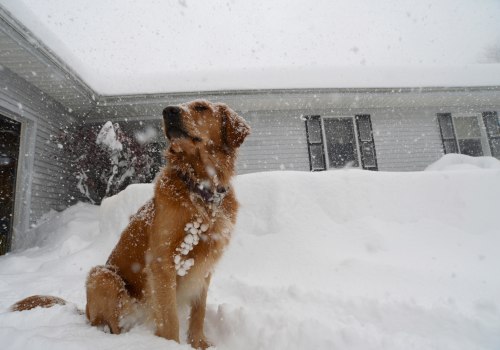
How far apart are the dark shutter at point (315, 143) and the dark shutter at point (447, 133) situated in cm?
439

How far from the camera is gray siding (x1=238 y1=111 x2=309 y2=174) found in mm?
9336

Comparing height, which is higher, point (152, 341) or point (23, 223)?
point (23, 223)

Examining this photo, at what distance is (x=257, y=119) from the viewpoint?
9.48 m

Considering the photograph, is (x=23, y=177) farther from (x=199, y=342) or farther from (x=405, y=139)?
(x=405, y=139)

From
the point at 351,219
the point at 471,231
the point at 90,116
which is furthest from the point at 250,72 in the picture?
the point at 471,231

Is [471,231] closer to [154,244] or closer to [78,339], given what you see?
[154,244]

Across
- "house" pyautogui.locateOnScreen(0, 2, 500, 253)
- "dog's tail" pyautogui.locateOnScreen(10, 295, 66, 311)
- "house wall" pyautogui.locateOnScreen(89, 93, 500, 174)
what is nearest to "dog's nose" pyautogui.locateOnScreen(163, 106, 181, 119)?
"dog's tail" pyautogui.locateOnScreen(10, 295, 66, 311)

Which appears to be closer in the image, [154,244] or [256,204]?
[154,244]

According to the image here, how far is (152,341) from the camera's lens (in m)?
1.45

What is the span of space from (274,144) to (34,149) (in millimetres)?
6488

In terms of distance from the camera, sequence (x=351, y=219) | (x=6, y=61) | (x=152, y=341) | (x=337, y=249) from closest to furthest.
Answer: (x=152, y=341)
(x=337, y=249)
(x=351, y=219)
(x=6, y=61)

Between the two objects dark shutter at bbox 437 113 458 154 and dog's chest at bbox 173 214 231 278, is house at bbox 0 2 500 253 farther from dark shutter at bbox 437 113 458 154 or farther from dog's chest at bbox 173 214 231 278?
dog's chest at bbox 173 214 231 278

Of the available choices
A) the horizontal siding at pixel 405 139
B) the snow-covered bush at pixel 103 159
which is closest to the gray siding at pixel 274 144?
the horizontal siding at pixel 405 139

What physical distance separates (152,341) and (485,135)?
13.1 meters
